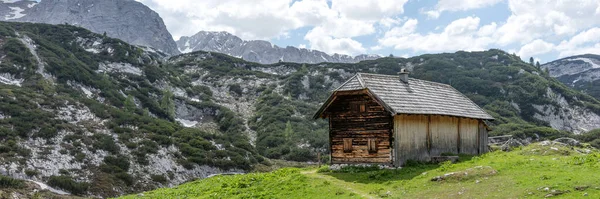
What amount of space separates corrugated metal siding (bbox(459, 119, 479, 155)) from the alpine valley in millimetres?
30021

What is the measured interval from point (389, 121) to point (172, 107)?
69.9 meters

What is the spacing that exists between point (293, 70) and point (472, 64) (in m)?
60.0

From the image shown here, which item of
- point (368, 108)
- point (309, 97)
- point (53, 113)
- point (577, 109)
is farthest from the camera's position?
point (309, 97)

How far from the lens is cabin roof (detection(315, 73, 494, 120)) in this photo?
2728cm

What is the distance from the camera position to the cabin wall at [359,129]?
Result: 27297 mm

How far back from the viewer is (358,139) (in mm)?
28547

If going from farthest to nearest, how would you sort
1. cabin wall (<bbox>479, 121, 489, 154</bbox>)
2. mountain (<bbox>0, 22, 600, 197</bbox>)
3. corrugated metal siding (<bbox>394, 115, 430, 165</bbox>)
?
mountain (<bbox>0, 22, 600, 197</bbox>)
cabin wall (<bbox>479, 121, 489, 154</bbox>)
corrugated metal siding (<bbox>394, 115, 430, 165</bbox>)

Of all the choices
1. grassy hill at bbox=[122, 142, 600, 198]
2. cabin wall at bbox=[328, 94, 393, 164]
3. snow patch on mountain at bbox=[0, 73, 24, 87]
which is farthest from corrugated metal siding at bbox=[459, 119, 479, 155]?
snow patch on mountain at bbox=[0, 73, 24, 87]

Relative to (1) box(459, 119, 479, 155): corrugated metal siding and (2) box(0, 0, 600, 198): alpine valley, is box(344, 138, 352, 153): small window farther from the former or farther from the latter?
(2) box(0, 0, 600, 198): alpine valley

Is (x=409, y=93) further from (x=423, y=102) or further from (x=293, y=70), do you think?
(x=293, y=70)

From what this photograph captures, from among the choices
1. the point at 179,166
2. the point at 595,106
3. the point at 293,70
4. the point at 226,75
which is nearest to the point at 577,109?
the point at 595,106

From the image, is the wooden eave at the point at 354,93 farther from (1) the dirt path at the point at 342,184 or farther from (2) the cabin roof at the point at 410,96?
(1) the dirt path at the point at 342,184

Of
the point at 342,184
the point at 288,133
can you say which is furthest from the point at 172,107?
the point at 342,184

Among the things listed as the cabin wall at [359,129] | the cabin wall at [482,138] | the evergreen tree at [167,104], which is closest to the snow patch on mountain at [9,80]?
the evergreen tree at [167,104]
